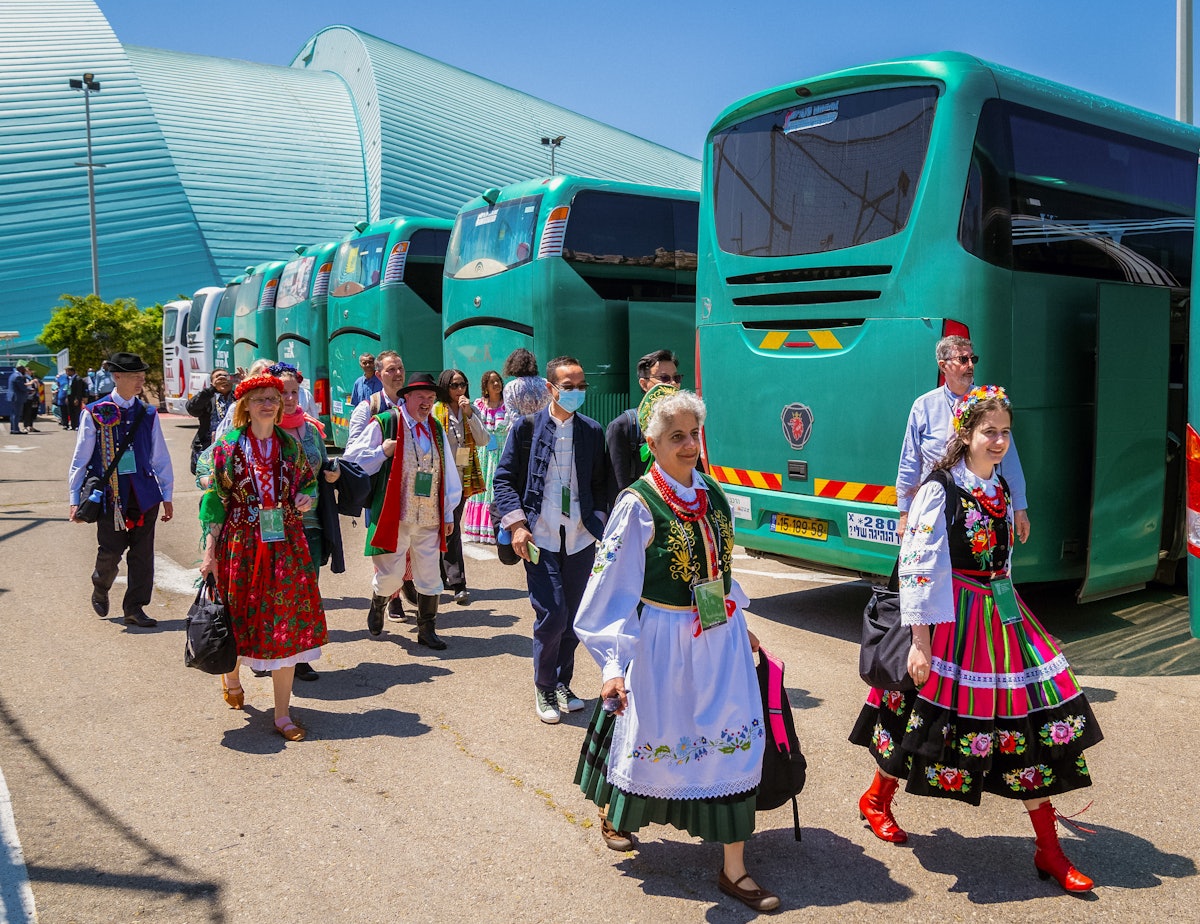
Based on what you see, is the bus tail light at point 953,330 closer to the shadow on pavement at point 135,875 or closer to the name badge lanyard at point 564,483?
the name badge lanyard at point 564,483

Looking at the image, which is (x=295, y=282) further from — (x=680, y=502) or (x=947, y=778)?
(x=947, y=778)

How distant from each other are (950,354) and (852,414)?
93 centimetres

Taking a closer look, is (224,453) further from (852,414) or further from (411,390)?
(852,414)

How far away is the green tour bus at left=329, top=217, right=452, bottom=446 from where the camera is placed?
15.1 m

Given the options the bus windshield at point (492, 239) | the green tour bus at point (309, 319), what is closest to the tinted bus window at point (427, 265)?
the bus windshield at point (492, 239)

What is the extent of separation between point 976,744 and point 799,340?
12.8 ft

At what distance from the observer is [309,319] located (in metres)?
18.9

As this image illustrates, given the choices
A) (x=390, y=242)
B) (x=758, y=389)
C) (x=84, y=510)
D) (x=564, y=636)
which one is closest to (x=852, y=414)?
(x=758, y=389)

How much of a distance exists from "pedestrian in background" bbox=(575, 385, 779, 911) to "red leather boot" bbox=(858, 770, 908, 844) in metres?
0.67

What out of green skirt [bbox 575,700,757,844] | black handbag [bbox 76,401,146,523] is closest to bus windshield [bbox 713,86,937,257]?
green skirt [bbox 575,700,757,844]

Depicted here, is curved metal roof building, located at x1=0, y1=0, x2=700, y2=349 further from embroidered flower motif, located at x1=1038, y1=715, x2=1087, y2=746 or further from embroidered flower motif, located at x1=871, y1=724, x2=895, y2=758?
embroidered flower motif, located at x1=1038, y1=715, x2=1087, y2=746

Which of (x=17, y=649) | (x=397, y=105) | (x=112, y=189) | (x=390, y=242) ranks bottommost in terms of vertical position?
(x=17, y=649)

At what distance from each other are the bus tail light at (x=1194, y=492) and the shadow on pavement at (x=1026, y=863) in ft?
6.08

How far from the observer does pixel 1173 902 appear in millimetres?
3332
